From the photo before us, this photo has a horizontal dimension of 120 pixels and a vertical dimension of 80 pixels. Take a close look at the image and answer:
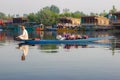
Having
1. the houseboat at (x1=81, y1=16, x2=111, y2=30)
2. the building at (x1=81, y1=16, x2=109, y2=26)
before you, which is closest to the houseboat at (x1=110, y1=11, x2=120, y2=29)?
the houseboat at (x1=81, y1=16, x2=111, y2=30)

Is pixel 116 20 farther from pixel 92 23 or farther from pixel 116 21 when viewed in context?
pixel 92 23

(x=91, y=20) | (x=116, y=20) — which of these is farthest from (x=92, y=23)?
(x=116, y=20)

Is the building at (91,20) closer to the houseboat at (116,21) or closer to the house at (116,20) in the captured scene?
the house at (116,20)

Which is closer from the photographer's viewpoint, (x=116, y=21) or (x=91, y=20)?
(x=116, y=21)

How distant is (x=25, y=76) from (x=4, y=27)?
3344 inches

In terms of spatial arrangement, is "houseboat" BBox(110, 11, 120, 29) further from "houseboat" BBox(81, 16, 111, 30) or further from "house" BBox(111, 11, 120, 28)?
"houseboat" BBox(81, 16, 111, 30)

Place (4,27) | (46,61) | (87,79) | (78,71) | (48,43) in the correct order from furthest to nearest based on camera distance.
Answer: (4,27) < (48,43) < (46,61) < (78,71) < (87,79)

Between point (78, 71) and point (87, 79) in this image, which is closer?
point (87, 79)

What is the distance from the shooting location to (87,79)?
37.1ft

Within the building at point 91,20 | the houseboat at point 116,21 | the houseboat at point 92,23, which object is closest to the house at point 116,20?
the houseboat at point 116,21

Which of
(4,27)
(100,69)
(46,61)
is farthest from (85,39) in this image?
(4,27)

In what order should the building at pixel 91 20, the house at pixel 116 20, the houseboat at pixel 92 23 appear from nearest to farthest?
1. the house at pixel 116 20
2. the houseboat at pixel 92 23
3. the building at pixel 91 20

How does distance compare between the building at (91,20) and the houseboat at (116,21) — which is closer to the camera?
the houseboat at (116,21)

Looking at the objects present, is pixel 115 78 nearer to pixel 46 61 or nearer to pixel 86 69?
pixel 86 69
